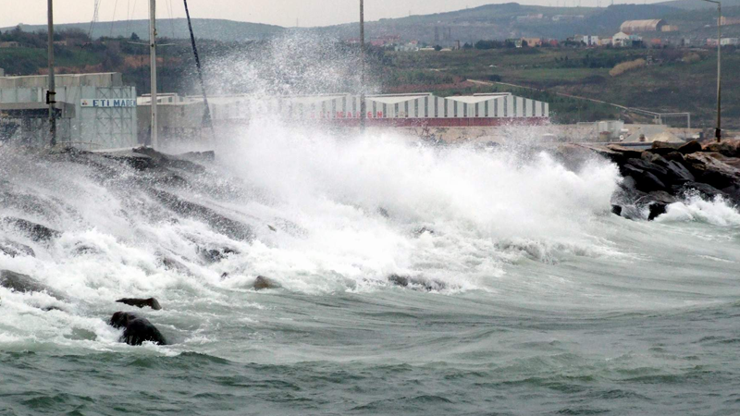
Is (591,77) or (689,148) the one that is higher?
(591,77)

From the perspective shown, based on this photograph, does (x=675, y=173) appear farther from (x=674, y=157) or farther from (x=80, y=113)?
(x=80, y=113)

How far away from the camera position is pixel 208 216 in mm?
18906

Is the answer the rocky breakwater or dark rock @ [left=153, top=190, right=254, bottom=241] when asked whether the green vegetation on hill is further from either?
dark rock @ [left=153, top=190, right=254, bottom=241]

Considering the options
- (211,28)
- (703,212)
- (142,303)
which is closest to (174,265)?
(142,303)

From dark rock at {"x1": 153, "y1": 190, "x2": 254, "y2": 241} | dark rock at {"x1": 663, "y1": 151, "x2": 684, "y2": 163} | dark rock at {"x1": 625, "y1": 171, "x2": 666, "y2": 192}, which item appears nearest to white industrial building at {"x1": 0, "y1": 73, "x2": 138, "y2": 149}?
dark rock at {"x1": 153, "y1": 190, "x2": 254, "y2": 241}

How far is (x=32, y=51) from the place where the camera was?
273 ft

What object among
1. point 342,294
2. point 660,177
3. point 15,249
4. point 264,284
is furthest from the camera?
point 660,177

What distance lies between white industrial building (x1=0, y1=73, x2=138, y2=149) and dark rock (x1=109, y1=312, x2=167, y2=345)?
24.4m

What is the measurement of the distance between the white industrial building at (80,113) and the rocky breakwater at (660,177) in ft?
48.2

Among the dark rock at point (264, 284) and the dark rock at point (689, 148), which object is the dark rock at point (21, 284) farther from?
the dark rock at point (689, 148)

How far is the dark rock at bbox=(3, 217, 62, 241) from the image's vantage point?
49.1ft

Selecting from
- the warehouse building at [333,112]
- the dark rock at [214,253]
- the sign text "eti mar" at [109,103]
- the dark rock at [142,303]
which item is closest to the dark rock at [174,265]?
the dark rock at [214,253]

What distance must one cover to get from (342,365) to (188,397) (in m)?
1.90

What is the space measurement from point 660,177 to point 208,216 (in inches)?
849
